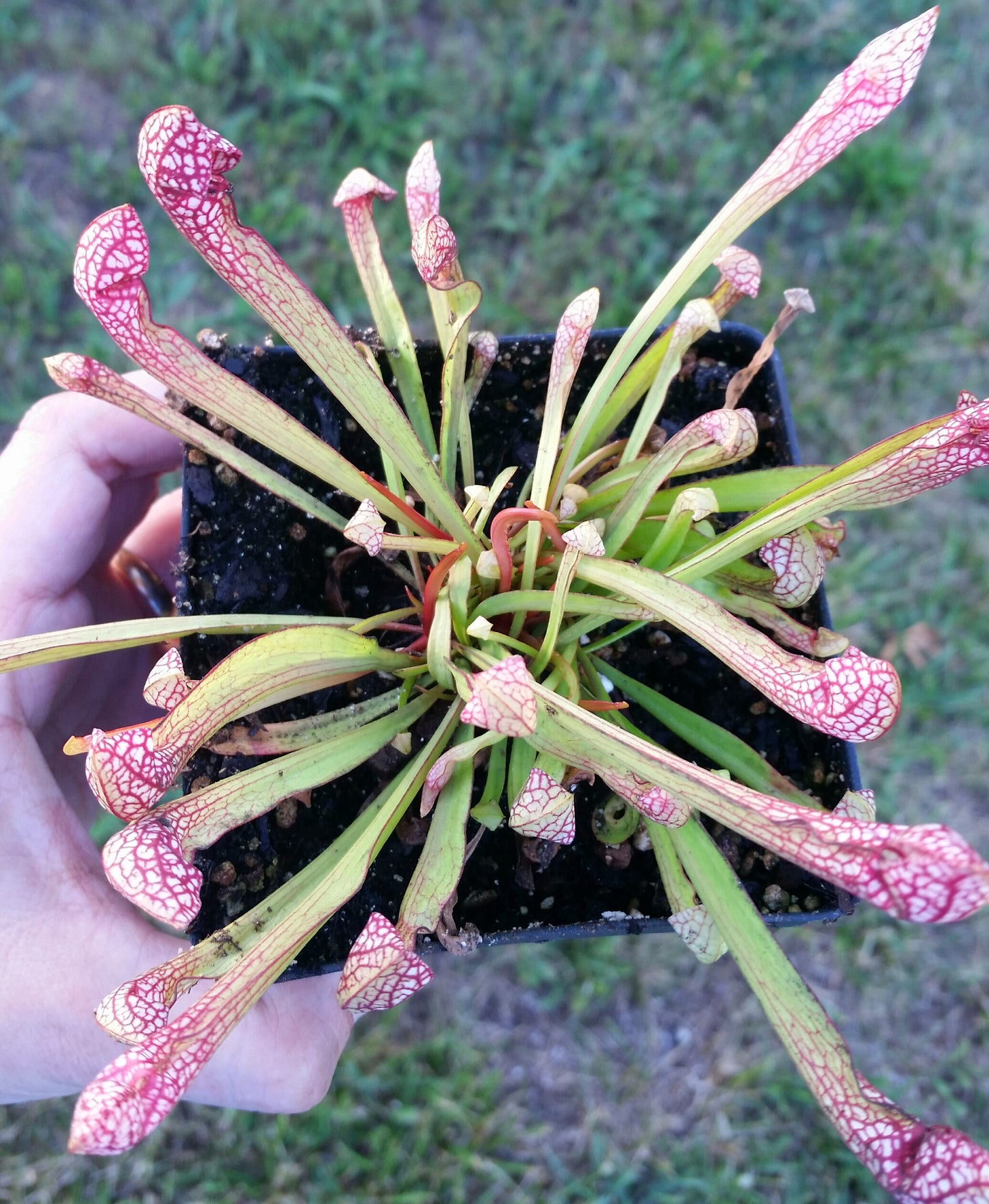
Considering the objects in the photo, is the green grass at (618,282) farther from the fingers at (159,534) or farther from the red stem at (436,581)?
the red stem at (436,581)

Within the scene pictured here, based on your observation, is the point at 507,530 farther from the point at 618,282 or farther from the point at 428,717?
the point at 618,282

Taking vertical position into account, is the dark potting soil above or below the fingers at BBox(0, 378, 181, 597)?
below

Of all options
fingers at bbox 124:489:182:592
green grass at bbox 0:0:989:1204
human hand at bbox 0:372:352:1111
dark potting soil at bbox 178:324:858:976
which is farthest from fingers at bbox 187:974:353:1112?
fingers at bbox 124:489:182:592

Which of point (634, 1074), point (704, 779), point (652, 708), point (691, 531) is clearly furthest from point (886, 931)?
point (704, 779)

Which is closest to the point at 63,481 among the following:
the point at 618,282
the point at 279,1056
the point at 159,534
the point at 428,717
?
the point at 159,534

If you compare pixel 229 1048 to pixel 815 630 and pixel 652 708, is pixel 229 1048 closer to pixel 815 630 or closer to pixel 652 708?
pixel 652 708

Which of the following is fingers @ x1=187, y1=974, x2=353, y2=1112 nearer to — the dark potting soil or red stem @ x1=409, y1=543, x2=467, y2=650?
the dark potting soil

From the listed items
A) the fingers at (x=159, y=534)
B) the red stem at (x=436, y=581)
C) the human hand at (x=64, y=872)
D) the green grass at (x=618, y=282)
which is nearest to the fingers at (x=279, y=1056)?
the human hand at (x=64, y=872)
